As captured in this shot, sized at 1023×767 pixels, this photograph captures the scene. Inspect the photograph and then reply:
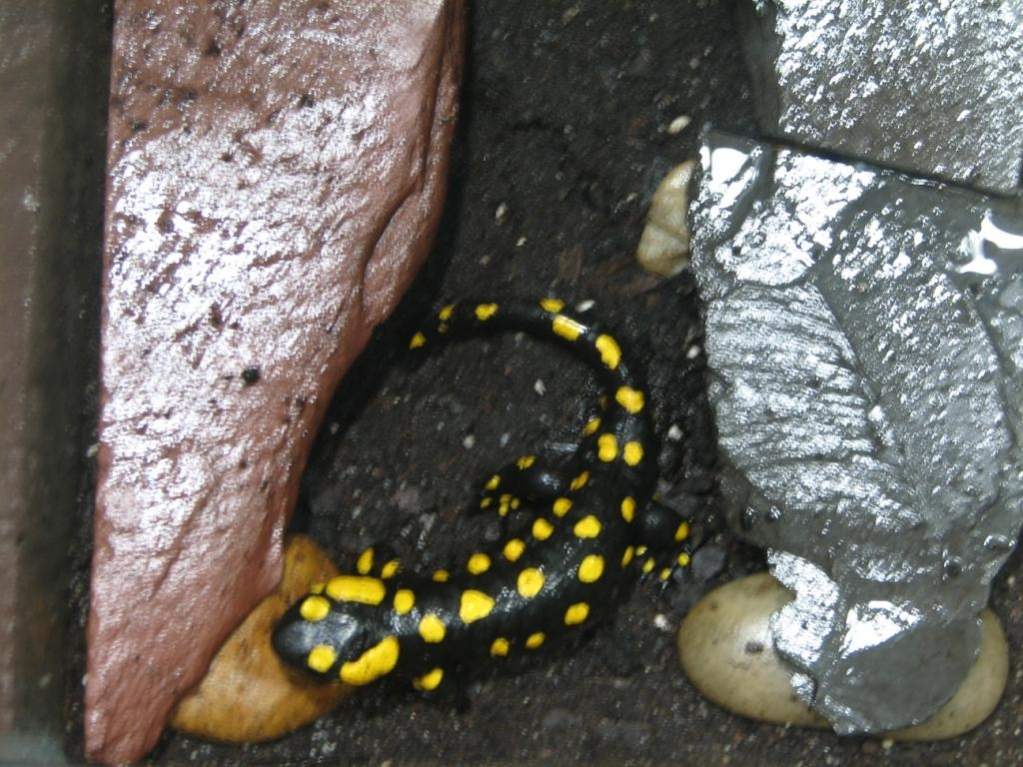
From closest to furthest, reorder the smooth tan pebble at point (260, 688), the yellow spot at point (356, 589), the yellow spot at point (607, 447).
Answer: the smooth tan pebble at point (260, 688)
the yellow spot at point (356, 589)
the yellow spot at point (607, 447)

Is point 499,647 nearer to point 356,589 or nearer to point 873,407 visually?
point 356,589

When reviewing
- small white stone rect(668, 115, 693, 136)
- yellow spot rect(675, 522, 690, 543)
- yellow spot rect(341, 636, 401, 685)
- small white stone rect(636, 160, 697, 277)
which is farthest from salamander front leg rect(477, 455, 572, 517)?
small white stone rect(668, 115, 693, 136)

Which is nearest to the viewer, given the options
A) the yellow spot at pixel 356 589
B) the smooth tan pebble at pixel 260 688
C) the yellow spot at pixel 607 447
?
the smooth tan pebble at pixel 260 688

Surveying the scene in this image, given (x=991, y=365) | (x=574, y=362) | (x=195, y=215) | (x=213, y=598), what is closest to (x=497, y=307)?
(x=574, y=362)

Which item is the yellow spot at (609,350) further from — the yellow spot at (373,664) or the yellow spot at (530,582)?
the yellow spot at (373,664)

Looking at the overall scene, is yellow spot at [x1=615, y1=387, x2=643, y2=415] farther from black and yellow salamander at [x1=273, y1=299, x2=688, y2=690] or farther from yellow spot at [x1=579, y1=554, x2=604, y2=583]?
yellow spot at [x1=579, y1=554, x2=604, y2=583]

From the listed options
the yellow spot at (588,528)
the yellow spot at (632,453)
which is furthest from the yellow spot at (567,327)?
the yellow spot at (588,528)
